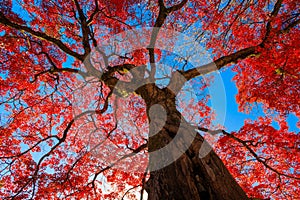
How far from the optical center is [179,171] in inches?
131

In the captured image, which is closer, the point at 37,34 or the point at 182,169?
the point at 182,169

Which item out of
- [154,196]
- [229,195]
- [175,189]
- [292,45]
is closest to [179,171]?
[175,189]

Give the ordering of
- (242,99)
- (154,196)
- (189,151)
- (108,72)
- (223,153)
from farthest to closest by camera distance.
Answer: (242,99)
(223,153)
(108,72)
(189,151)
(154,196)

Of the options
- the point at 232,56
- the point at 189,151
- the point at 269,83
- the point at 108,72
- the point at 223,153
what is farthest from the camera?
the point at 269,83

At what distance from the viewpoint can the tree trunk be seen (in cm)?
296

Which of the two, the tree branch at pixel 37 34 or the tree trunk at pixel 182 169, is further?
the tree branch at pixel 37 34

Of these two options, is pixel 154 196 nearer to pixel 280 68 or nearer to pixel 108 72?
pixel 108 72

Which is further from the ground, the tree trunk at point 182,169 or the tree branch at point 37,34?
the tree branch at point 37,34

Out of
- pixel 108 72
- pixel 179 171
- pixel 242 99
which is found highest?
pixel 242 99

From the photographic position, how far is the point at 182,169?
11.1 ft

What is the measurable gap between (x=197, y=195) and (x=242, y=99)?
11103mm

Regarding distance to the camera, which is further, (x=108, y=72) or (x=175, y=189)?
(x=108, y=72)

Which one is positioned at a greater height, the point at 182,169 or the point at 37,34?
the point at 37,34

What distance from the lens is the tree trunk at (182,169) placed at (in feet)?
9.72
